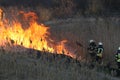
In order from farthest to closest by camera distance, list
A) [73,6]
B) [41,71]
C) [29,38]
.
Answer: [73,6] → [29,38] → [41,71]

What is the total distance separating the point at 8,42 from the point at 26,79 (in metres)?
7.91

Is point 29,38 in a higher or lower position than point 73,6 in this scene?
lower

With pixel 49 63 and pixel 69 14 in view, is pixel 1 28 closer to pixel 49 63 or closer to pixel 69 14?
pixel 49 63

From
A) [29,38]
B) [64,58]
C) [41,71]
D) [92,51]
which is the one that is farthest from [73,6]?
[41,71]

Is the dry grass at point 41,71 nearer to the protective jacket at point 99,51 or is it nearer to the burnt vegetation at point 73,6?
the protective jacket at point 99,51

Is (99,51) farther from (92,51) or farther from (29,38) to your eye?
(29,38)

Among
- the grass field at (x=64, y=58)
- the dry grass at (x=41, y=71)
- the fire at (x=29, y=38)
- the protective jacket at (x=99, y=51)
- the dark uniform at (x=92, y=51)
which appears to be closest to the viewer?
the dry grass at (x=41, y=71)

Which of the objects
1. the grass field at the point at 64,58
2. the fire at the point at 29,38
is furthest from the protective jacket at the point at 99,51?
the fire at the point at 29,38

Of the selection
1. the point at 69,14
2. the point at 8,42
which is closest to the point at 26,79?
the point at 8,42

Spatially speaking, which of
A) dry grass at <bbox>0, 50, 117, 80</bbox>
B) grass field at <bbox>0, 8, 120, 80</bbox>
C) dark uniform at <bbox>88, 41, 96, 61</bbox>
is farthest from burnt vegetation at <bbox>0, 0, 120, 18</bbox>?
dry grass at <bbox>0, 50, 117, 80</bbox>

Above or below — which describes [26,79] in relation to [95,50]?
below

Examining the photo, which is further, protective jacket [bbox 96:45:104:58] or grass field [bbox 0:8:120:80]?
protective jacket [bbox 96:45:104:58]

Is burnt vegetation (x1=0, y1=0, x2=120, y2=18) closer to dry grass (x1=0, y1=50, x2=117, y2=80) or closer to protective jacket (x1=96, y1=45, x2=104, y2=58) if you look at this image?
protective jacket (x1=96, y1=45, x2=104, y2=58)

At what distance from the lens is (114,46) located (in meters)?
21.6
